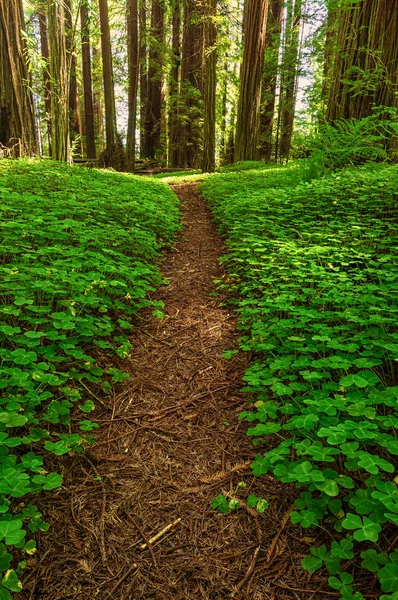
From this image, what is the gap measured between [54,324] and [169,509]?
1.37 metres

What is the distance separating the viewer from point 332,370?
8.15 feet

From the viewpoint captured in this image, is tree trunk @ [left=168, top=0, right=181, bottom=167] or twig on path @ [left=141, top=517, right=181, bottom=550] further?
tree trunk @ [left=168, top=0, right=181, bottom=167]

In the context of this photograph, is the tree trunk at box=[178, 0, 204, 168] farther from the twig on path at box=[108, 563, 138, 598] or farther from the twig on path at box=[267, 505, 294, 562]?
the twig on path at box=[108, 563, 138, 598]

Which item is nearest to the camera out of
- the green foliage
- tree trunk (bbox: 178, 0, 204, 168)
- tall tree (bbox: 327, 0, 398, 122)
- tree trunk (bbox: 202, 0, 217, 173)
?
the green foliage

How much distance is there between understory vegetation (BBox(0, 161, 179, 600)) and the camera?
1.74m

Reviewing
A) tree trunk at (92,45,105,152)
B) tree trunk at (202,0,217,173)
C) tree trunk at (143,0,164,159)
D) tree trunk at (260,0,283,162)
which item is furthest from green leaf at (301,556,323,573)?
tree trunk at (92,45,105,152)

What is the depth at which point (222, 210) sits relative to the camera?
6816 millimetres

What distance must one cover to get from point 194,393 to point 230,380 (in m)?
0.30

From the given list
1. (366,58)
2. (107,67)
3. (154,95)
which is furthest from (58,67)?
(154,95)

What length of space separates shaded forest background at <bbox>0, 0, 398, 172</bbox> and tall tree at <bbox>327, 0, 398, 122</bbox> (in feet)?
0.06

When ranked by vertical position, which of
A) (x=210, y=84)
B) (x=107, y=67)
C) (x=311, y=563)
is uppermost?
(x=107, y=67)

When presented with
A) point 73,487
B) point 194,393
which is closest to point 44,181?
point 194,393

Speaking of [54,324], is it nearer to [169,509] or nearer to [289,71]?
[169,509]

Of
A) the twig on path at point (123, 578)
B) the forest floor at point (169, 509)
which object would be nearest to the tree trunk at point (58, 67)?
the forest floor at point (169, 509)
